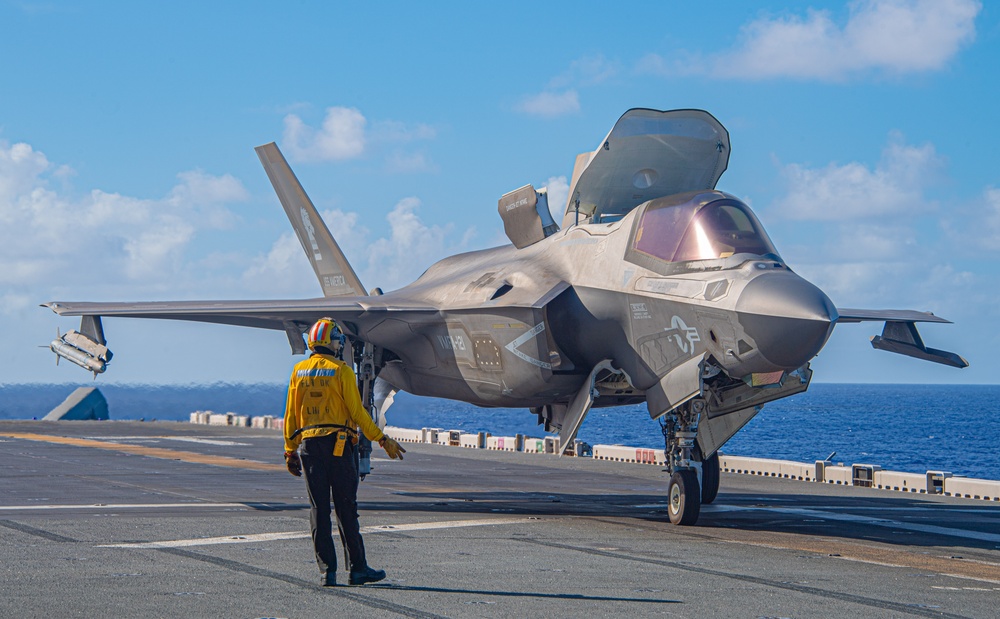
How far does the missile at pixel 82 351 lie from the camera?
17.6 meters

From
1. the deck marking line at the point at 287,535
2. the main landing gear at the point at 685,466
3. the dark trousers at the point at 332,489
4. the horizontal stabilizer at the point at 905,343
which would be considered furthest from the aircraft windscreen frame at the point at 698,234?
Result: the dark trousers at the point at 332,489

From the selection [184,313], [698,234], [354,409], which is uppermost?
[698,234]

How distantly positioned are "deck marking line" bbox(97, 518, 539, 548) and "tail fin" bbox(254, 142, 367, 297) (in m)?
9.69

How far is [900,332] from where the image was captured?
1853cm

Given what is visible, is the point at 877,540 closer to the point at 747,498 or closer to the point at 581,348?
the point at 581,348

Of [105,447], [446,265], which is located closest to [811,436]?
[105,447]

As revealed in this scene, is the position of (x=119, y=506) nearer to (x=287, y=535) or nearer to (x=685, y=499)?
(x=287, y=535)

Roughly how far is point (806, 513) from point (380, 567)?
902 cm

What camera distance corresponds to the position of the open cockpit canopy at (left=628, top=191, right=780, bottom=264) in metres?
13.6

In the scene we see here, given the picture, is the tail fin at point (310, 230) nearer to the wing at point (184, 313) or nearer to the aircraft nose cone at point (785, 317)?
the wing at point (184, 313)

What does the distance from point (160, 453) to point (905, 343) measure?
19.0m

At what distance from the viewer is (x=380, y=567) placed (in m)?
10.1

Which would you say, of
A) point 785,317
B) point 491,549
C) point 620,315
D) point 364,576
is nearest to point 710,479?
point 620,315

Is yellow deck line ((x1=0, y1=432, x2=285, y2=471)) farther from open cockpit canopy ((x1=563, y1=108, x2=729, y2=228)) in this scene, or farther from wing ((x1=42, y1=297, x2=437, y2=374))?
open cockpit canopy ((x1=563, y1=108, x2=729, y2=228))
